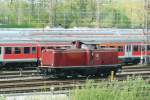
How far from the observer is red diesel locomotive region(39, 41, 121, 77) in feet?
93.2

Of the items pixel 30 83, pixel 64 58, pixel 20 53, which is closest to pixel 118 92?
pixel 30 83

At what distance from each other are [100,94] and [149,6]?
2791cm

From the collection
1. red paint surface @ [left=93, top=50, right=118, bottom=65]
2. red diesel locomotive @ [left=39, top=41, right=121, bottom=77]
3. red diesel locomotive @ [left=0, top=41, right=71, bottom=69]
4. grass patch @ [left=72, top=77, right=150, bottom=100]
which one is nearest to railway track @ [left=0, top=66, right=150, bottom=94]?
red diesel locomotive @ [left=39, top=41, right=121, bottom=77]

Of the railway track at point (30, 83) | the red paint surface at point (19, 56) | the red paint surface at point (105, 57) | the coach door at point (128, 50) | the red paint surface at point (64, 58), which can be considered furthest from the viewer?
the coach door at point (128, 50)

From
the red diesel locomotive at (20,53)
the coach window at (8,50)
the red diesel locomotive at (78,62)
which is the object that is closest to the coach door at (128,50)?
the red diesel locomotive at (20,53)

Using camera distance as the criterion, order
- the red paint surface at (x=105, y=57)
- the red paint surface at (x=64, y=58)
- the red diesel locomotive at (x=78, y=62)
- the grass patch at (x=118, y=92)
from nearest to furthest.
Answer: the grass patch at (x=118, y=92) → the red diesel locomotive at (x=78, y=62) → the red paint surface at (x=64, y=58) → the red paint surface at (x=105, y=57)

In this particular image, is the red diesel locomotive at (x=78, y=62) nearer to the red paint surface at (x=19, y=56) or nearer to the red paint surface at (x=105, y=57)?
the red paint surface at (x=105, y=57)

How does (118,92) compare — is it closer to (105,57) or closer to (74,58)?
(74,58)

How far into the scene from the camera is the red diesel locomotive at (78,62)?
2841 cm

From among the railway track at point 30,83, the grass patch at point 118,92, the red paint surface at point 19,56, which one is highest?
the grass patch at point 118,92

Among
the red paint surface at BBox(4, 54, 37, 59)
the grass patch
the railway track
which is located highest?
the grass patch

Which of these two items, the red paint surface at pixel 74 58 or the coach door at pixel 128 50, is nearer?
the red paint surface at pixel 74 58

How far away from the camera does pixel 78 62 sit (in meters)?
29.1

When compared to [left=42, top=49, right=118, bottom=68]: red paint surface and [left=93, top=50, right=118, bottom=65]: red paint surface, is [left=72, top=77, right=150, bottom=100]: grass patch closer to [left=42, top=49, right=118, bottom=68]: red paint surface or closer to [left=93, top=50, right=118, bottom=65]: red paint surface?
[left=42, top=49, right=118, bottom=68]: red paint surface
